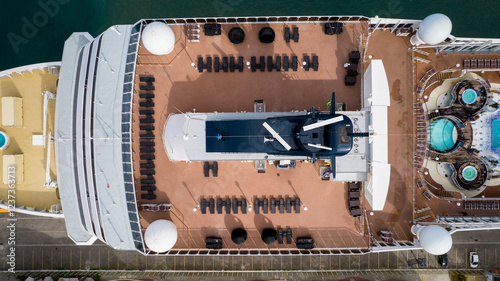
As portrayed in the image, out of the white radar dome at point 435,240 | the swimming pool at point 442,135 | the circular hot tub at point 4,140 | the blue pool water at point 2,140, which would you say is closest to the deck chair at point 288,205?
the white radar dome at point 435,240

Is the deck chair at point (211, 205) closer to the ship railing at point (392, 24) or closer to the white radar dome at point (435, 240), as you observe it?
the white radar dome at point (435, 240)

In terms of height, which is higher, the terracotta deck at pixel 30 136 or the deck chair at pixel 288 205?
the terracotta deck at pixel 30 136

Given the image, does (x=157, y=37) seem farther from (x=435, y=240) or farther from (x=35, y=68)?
(x=435, y=240)

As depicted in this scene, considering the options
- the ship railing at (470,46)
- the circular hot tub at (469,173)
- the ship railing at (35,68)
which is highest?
the ship railing at (470,46)

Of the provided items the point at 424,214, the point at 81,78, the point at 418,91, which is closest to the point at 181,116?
the point at 81,78

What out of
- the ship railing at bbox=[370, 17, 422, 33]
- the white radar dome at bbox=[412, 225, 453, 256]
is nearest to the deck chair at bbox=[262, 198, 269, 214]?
the white radar dome at bbox=[412, 225, 453, 256]

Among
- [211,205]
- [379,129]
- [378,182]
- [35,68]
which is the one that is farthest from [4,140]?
[378,182]
